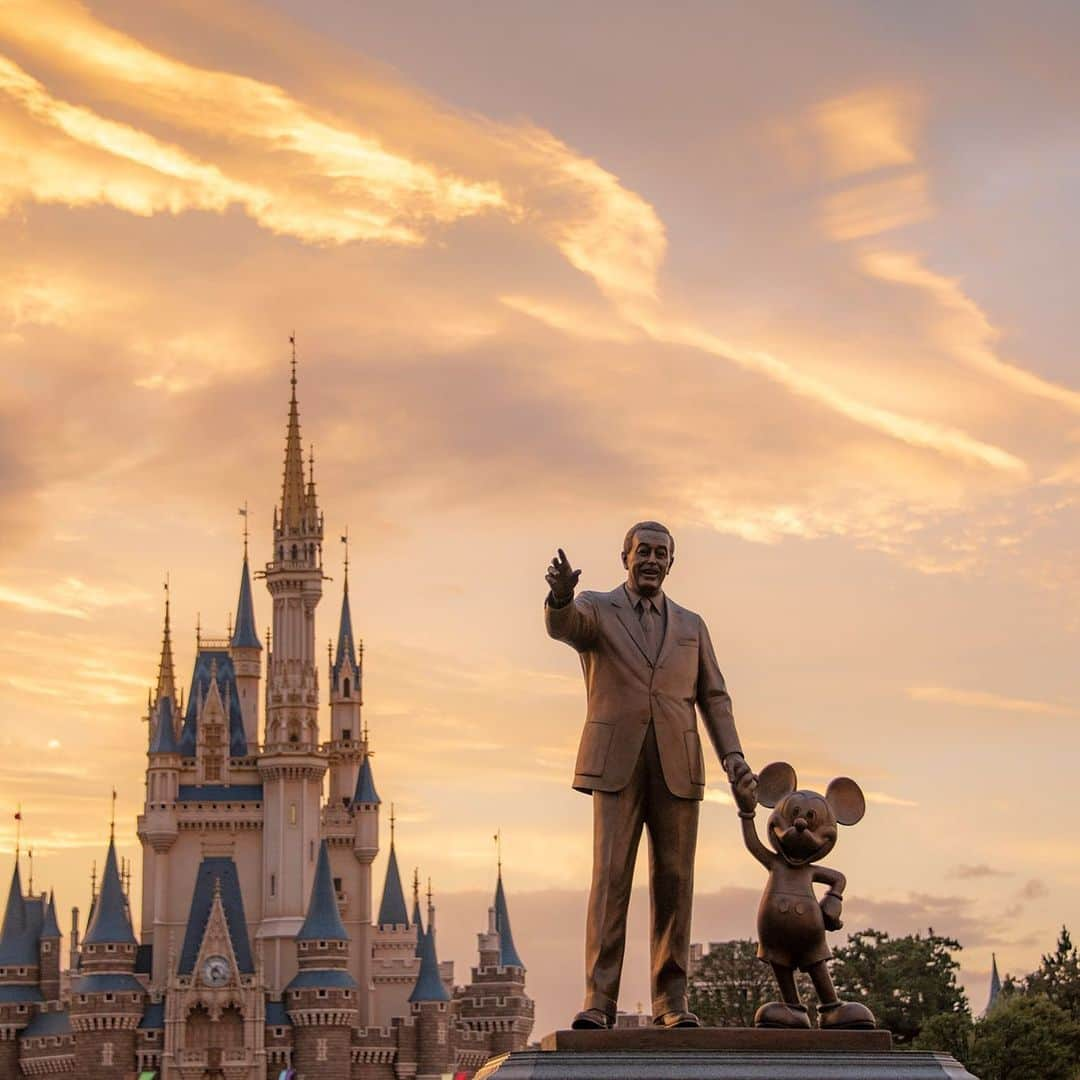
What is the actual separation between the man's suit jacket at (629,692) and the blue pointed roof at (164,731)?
95.9 meters

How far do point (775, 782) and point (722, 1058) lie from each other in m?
1.87

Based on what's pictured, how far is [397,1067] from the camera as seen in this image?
101m

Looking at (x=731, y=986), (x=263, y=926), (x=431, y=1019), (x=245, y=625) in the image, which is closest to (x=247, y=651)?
(x=245, y=625)

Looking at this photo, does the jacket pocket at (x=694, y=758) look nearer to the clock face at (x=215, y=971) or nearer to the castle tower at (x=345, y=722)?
the clock face at (x=215, y=971)

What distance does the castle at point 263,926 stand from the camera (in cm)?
9938

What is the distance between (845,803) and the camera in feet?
43.3

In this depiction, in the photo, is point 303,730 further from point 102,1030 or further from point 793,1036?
point 793,1036

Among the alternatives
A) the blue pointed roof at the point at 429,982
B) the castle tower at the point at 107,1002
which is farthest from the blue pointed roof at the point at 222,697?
the blue pointed roof at the point at 429,982

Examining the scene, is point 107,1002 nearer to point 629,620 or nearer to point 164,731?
point 164,731

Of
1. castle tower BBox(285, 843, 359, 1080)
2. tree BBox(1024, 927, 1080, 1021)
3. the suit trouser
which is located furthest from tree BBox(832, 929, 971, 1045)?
the suit trouser

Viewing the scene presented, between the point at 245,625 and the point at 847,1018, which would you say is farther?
the point at 245,625

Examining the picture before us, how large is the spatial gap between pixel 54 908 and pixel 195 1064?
50.0 ft

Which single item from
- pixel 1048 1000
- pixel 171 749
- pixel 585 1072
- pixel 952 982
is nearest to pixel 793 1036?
pixel 585 1072

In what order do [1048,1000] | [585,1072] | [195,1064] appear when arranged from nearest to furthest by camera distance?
1. [585,1072]
2. [1048,1000]
3. [195,1064]
